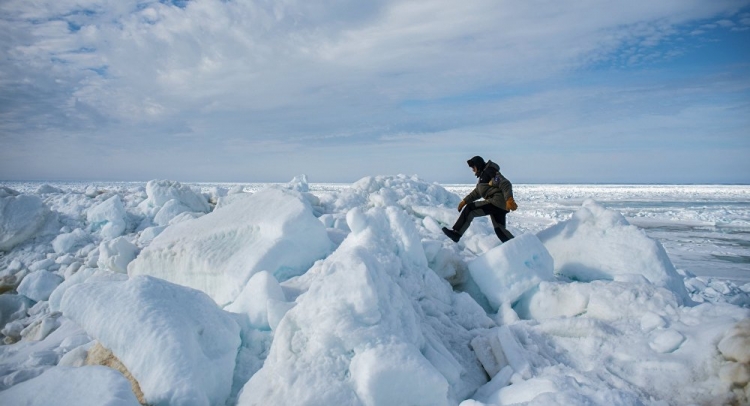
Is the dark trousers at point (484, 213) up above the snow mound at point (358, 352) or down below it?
above

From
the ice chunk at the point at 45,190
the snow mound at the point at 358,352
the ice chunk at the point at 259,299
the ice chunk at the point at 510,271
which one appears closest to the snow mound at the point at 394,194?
the ice chunk at the point at 510,271

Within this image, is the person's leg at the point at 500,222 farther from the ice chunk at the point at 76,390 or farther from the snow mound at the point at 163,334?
the ice chunk at the point at 76,390

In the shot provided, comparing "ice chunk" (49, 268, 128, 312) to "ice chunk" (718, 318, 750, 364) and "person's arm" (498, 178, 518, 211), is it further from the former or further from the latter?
"ice chunk" (718, 318, 750, 364)

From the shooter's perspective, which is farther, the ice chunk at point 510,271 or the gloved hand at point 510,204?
the gloved hand at point 510,204

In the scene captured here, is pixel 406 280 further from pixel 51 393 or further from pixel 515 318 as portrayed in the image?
pixel 51 393

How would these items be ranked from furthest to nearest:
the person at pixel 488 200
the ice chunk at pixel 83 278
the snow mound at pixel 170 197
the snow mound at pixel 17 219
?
1. the snow mound at pixel 170 197
2. the snow mound at pixel 17 219
3. the person at pixel 488 200
4. the ice chunk at pixel 83 278

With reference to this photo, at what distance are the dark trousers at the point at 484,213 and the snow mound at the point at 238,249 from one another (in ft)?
6.34

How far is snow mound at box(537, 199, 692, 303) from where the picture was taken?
15.2ft

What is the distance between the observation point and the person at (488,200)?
216 inches

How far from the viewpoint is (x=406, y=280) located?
149 inches

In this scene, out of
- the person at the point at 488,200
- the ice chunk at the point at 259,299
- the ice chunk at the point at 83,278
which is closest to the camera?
the ice chunk at the point at 259,299

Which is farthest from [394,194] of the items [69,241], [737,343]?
[737,343]

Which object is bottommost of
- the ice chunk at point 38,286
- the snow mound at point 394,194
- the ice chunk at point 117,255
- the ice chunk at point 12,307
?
the ice chunk at point 12,307

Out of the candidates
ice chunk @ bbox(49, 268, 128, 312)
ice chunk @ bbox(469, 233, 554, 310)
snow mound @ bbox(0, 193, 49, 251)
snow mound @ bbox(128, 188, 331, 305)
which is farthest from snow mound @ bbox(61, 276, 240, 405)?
snow mound @ bbox(0, 193, 49, 251)
